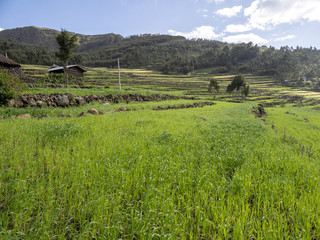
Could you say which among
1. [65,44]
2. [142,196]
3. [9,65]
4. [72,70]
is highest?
[65,44]

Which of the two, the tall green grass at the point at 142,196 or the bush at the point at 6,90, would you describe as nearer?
the tall green grass at the point at 142,196

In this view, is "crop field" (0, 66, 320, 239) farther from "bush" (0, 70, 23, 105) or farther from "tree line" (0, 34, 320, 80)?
"tree line" (0, 34, 320, 80)

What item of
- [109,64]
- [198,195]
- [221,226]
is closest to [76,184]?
[198,195]

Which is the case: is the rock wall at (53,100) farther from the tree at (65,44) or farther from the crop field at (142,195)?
the tree at (65,44)

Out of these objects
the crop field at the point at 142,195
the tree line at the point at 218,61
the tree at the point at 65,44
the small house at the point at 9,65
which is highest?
the tree line at the point at 218,61

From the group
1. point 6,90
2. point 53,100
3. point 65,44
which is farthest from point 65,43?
point 6,90

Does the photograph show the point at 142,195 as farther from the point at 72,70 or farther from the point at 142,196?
the point at 72,70

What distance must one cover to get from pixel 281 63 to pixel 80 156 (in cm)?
18057

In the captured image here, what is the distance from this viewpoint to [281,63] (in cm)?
14050

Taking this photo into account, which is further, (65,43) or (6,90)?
(65,43)

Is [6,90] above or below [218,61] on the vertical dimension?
below

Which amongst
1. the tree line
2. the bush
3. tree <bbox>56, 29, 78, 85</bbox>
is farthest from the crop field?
the tree line

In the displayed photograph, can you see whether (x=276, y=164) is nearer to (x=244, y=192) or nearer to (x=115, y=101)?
(x=244, y=192)

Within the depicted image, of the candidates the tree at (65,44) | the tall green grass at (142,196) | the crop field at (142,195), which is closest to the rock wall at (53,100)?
the crop field at (142,195)
